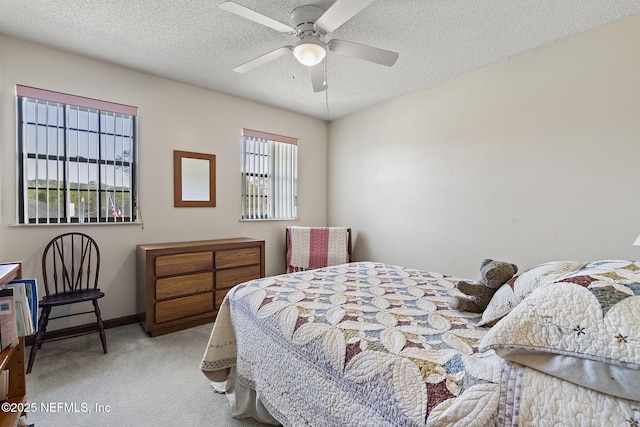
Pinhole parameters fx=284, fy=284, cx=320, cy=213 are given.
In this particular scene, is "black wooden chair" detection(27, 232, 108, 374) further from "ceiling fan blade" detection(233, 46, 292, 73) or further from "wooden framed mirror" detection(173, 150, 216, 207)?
"ceiling fan blade" detection(233, 46, 292, 73)

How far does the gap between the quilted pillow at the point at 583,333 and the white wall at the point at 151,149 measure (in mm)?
3228

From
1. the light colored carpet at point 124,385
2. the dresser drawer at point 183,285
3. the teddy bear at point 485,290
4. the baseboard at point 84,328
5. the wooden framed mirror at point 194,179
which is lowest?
the light colored carpet at point 124,385

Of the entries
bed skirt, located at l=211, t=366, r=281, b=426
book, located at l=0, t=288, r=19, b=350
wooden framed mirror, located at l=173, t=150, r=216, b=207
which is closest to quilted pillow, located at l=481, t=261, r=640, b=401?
bed skirt, located at l=211, t=366, r=281, b=426

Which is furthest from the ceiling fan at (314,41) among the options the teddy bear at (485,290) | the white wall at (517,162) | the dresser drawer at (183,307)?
the dresser drawer at (183,307)

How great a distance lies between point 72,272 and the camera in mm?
2594

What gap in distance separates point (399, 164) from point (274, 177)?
5.63 feet

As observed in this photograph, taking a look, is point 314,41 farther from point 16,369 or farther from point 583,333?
point 16,369

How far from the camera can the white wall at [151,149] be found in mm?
2383

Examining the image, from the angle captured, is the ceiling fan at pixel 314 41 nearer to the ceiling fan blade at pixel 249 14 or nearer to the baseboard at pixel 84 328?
the ceiling fan blade at pixel 249 14

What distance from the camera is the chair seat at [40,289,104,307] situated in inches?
85.5

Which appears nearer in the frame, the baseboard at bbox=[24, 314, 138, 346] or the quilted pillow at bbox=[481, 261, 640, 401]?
the quilted pillow at bbox=[481, 261, 640, 401]

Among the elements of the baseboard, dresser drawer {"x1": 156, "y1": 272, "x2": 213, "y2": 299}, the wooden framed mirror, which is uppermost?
the wooden framed mirror

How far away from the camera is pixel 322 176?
15.0 feet

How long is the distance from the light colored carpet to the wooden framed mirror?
1484 millimetres
